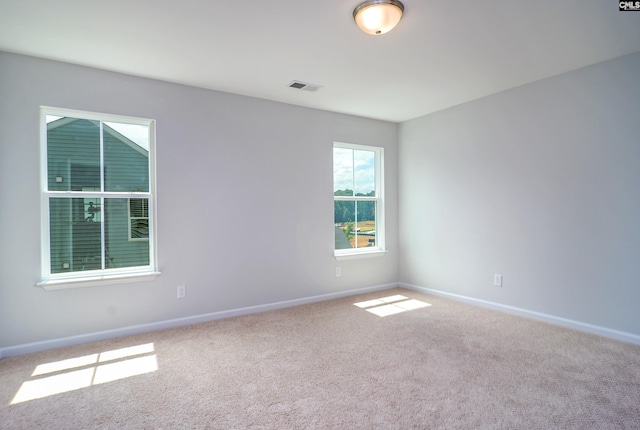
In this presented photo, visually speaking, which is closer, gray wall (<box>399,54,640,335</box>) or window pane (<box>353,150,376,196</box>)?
gray wall (<box>399,54,640,335</box>)

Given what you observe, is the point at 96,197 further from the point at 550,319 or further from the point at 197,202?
the point at 550,319

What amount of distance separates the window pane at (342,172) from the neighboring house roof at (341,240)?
529 mm

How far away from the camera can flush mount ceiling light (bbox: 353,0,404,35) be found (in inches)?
85.3

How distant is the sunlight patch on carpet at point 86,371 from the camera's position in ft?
7.61

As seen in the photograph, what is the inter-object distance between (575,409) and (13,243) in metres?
4.28

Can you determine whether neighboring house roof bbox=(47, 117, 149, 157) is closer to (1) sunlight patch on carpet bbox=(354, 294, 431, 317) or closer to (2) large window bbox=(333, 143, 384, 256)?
(2) large window bbox=(333, 143, 384, 256)

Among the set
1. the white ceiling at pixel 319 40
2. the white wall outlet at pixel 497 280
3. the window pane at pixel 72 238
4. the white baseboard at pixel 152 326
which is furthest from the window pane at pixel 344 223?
the window pane at pixel 72 238

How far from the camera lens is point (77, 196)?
10.4 ft

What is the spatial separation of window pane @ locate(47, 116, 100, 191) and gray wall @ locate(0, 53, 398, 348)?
5.7 inches

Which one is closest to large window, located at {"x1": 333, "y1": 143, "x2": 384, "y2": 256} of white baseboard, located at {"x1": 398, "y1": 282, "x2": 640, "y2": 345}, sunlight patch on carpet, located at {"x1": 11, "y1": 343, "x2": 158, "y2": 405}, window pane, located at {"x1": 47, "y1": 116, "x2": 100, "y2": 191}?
white baseboard, located at {"x1": 398, "y1": 282, "x2": 640, "y2": 345}

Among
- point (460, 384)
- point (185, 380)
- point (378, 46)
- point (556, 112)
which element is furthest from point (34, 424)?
point (556, 112)

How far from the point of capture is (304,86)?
12.0 ft

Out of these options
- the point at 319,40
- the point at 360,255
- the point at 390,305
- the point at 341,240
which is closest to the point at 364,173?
the point at 341,240

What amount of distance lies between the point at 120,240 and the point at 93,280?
442 millimetres
